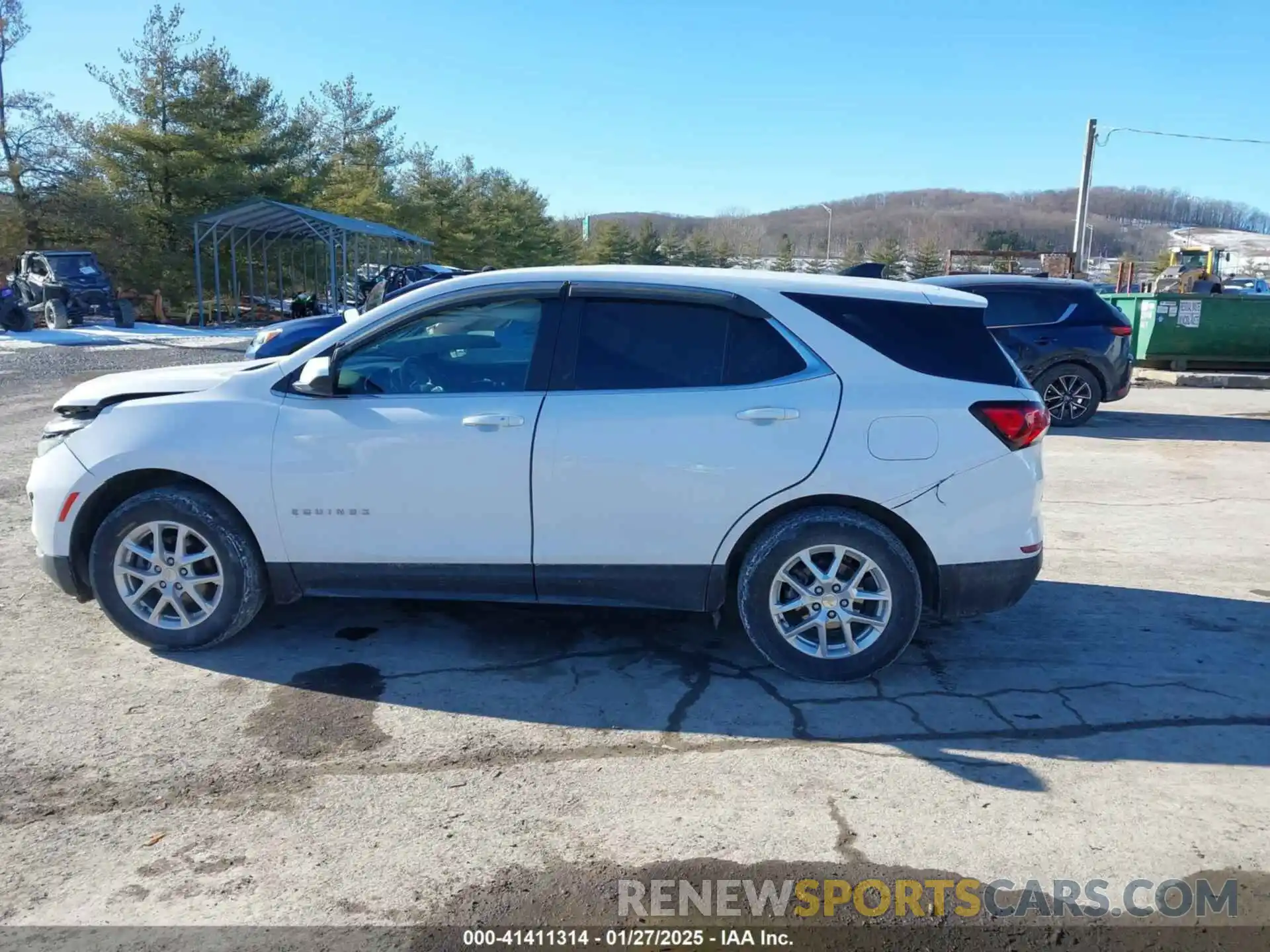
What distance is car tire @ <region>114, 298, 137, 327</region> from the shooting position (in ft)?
84.4

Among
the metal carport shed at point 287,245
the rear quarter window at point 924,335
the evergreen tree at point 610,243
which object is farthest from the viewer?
the evergreen tree at point 610,243

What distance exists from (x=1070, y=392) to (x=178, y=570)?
10.5 metres

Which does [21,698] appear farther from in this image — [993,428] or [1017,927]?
[993,428]

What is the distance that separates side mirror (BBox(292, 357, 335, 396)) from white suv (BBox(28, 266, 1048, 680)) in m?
0.01

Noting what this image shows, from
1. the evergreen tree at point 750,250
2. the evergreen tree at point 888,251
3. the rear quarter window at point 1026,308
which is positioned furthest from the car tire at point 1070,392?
the evergreen tree at point 750,250

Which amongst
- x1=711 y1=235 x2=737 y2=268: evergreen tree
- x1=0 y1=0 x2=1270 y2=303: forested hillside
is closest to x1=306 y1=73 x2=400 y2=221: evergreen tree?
x1=0 y1=0 x2=1270 y2=303: forested hillside

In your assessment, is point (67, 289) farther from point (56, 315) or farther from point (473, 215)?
point (473, 215)

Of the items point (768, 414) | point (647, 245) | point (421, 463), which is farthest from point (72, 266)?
point (647, 245)

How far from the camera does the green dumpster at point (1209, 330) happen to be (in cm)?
1714

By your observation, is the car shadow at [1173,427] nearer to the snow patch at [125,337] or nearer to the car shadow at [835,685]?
the car shadow at [835,685]

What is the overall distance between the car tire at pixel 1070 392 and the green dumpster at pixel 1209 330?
235 inches

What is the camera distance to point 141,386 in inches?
189

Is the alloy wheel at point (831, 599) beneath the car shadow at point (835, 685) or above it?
above

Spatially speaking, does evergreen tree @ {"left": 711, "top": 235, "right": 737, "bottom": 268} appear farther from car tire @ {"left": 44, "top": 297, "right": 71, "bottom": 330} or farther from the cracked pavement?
the cracked pavement
